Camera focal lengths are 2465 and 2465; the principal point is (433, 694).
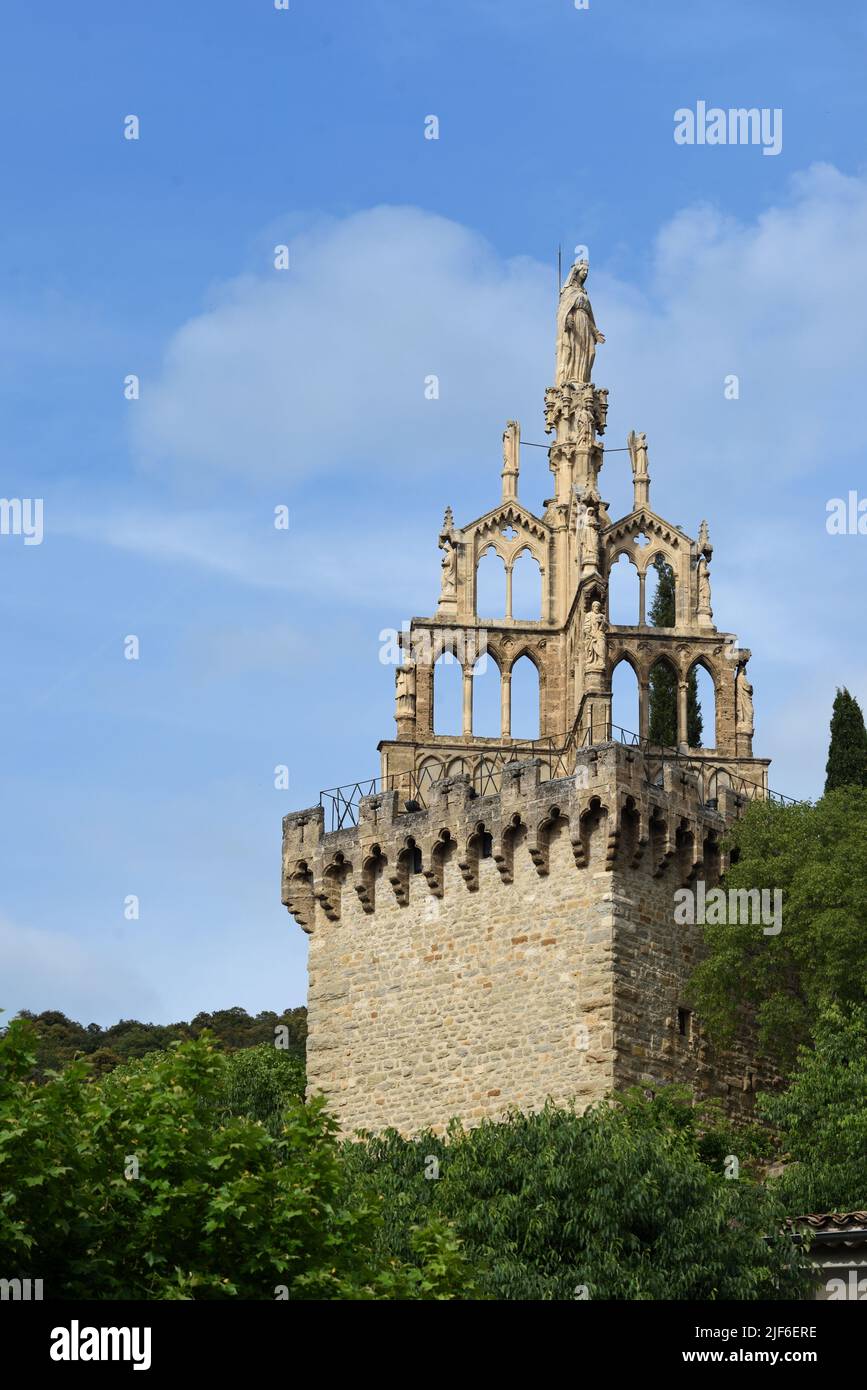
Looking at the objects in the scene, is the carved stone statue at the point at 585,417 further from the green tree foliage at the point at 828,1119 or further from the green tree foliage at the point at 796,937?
the green tree foliage at the point at 828,1119

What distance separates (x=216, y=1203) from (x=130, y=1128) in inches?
68.7

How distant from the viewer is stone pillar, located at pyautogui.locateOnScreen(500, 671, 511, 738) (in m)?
65.2

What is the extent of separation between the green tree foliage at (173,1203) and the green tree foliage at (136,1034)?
4378 centimetres

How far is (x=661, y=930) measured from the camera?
53.6m

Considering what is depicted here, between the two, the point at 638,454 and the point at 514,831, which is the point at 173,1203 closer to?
the point at 514,831

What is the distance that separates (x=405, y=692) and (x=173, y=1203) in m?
33.2

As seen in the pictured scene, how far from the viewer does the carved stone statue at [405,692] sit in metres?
64.8

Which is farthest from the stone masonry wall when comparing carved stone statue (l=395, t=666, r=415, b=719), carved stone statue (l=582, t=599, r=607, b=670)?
carved stone statue (l=582, t=599, r=607, b=670)

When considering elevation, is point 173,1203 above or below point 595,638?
below

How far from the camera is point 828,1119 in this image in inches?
1841

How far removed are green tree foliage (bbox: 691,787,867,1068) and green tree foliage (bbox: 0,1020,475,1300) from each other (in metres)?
17.1

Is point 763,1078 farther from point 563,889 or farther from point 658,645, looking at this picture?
point 658,645

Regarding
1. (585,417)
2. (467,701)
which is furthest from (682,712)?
(585,417)

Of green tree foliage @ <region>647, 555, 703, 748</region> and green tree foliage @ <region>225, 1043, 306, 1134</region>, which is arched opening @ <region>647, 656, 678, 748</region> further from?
green tree foliage @ <region>225, 1043, 306, 1134</region>
